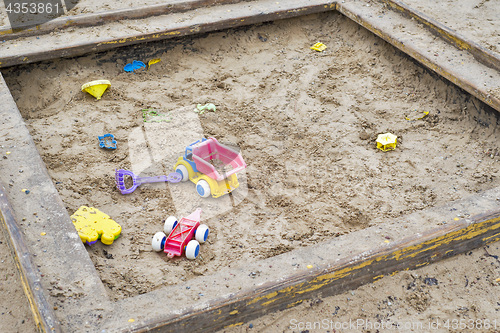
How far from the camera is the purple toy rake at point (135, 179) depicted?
9.77 ft

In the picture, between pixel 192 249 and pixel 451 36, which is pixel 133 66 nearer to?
pixel 192 249

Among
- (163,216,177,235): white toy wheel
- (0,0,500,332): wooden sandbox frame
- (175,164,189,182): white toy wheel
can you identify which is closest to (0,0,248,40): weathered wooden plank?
(0,0,500,332): wooden sandbox frame

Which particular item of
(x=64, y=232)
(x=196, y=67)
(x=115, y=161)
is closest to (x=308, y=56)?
(x=196, y=67)

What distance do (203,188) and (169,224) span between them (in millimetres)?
340

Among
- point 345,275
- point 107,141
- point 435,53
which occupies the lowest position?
point 107,141

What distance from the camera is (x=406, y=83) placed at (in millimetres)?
4121

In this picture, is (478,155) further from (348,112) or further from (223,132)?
(223,132)

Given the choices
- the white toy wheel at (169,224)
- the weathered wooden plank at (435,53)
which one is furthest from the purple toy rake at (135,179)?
the weathered wooden plank at (435,53)

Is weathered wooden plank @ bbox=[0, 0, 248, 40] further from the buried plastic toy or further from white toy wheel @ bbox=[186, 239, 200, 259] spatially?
white toy wheel @ bbox=[186, 239, 200, 259]

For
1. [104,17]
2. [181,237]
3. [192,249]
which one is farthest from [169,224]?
[104,17]

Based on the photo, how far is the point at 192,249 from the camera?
8.21 feet

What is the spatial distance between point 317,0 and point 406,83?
4.77 ft

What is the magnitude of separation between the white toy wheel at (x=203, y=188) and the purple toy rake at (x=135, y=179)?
195mm

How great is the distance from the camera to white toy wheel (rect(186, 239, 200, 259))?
98.7 inches
